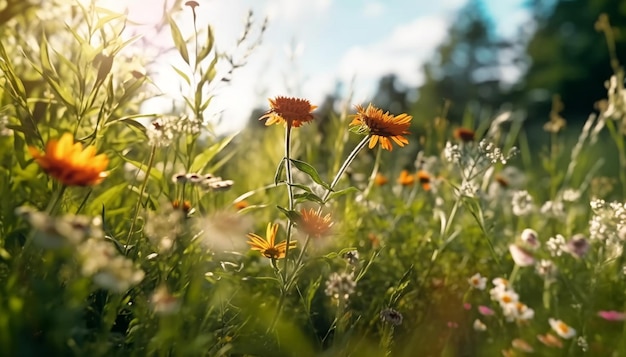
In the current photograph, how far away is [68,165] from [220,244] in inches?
18.8

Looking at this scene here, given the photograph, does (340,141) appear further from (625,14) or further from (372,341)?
(625,14)

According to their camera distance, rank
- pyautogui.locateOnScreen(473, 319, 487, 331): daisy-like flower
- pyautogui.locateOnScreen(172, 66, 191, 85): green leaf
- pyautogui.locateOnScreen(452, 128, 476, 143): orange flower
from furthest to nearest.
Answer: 1. pyautogui.locateOnScreen(452, 128, 476, 143): orange flower
2. pyautogui.locateOnScreen(473, 319, 487, 331): daisy-like flower
3. pyautogui.locateOnScreen(172, 66, 191, 85): green leaf

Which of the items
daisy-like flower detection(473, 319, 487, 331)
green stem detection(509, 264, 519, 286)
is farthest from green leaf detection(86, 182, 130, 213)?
green stem detection(509, 264, 519, 286)

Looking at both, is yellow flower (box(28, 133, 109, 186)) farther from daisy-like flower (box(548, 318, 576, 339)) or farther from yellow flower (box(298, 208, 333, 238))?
daisy-like flower (box(548, 318, 576, 339))

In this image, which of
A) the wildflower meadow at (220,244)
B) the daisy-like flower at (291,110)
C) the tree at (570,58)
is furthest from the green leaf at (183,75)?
the tree at (570,58)

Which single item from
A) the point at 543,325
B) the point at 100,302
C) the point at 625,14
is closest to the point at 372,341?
the point at 543,325

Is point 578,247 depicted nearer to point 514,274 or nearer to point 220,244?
point 514,274

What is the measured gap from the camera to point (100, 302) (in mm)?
1374

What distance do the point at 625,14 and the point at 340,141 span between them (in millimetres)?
20997

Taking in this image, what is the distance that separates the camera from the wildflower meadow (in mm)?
1057

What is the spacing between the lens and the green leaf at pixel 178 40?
1.49 m

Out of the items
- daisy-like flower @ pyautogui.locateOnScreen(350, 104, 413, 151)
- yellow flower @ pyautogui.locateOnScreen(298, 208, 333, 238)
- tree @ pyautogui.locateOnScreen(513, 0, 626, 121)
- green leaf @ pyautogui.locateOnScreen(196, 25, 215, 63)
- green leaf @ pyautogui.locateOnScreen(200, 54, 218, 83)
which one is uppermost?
green leaf @ pyautogui.locateOnScreen(196, 25, 215, 63)

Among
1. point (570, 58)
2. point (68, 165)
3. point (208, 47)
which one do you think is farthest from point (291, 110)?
point (570, 58)

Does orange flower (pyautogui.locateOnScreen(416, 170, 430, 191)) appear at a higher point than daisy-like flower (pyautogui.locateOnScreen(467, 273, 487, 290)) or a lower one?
higher
